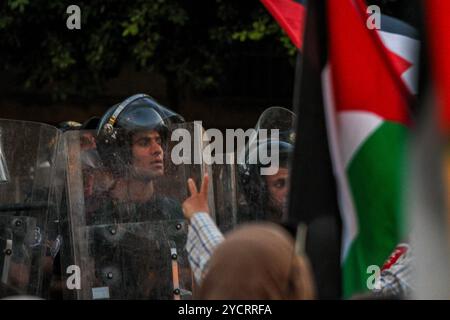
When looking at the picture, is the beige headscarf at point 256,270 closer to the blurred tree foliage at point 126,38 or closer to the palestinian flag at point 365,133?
the palestinian flag at point 365,133

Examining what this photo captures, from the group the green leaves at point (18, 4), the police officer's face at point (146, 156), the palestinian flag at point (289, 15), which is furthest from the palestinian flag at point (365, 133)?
the green leaves at point (18, 4)

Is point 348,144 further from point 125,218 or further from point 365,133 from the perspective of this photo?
point 125,218

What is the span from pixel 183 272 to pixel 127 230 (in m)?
0.29

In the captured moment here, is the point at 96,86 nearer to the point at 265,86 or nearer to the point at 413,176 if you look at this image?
the point at 265,86

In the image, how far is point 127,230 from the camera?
16.6 feet

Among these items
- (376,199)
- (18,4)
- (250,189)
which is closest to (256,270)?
(376,199)

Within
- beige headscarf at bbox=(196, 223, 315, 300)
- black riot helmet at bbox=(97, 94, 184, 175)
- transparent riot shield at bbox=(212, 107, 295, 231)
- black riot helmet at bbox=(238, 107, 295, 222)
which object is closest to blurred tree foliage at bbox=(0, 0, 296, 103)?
black riot helmet at bbox=(97, 94, 184, 175)

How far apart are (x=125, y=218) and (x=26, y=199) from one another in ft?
1.37

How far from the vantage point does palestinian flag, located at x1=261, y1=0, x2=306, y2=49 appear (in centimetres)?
473

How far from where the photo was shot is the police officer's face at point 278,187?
17.2ft

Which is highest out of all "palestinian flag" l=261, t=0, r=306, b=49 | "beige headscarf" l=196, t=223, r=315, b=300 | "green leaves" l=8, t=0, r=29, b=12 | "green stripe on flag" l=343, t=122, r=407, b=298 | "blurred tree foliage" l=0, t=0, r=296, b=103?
"green leaves" l=8, t=0, r=29, b=12

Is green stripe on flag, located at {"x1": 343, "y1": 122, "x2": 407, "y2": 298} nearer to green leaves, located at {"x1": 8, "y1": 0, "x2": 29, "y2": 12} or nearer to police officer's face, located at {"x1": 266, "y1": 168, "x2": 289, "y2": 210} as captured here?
police officer's face, located at {"x1": 266, "y1": 168, "x2": 289, "y2": 210}

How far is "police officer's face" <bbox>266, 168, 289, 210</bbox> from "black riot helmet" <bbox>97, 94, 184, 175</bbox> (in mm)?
481
